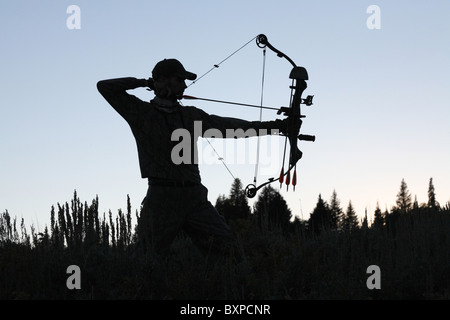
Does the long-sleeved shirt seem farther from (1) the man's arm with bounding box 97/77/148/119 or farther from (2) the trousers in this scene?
(2) the trousers

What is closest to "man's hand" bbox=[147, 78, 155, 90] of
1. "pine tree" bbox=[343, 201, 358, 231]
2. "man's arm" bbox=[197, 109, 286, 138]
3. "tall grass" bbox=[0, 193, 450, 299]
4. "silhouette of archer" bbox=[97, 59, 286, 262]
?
"silhouette of archer" bbox=[97, 59, 286, 262]

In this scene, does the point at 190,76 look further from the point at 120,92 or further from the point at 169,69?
the point at 120,92

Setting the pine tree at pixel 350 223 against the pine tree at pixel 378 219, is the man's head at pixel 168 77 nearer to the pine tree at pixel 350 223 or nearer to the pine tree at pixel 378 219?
the pine tree at pixel 350 223

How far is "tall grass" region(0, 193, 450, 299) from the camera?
5.94 metres

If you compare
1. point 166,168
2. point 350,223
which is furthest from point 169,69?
point 350,223

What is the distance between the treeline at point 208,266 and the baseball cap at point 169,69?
1.54 metres

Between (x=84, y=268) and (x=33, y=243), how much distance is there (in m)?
1.09

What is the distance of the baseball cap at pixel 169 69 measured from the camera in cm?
698

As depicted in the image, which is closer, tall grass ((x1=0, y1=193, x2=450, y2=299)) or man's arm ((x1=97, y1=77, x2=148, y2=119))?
tall grass ((x1=0, y1=193, x2=450, y2=299))

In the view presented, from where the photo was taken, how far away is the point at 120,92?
6.97 meters

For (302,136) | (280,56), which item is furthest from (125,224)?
(280,56)
